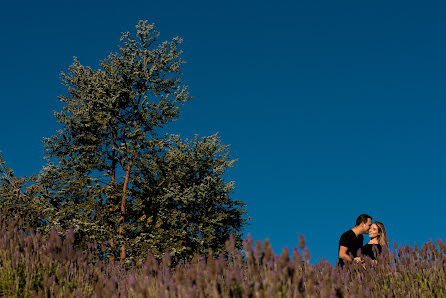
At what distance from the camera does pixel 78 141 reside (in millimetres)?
22188

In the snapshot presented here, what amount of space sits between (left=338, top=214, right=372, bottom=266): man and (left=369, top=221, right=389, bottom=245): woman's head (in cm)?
9

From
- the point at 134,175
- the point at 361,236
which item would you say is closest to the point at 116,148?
the point at 134,175

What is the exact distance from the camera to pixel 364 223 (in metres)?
8.58

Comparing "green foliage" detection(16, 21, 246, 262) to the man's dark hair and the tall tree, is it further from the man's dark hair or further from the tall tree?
the man's dark hair

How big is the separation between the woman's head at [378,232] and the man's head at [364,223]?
90 mm

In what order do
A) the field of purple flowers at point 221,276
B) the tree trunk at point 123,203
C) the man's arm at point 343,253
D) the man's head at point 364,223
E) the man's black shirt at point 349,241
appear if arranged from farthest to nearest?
the tree trunk at point 123,203
the man's head at point 364,223
the man's black shirt at point 349,241
the man's arm at point 343,253
the field of purple flowers at point 221,276

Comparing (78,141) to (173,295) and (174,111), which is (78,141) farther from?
(173,295)

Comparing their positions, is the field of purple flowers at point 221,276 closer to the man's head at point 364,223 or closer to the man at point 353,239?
the man at point 353,239

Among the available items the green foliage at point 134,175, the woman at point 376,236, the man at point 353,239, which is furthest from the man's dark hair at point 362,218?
Answer: the green foliage at point 134,175

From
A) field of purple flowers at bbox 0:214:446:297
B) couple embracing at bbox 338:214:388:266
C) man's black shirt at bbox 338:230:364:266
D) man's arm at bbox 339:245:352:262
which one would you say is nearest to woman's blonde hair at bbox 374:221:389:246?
couple embracing at bbox 338:214:388:266

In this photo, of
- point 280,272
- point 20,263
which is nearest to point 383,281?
point 280,272

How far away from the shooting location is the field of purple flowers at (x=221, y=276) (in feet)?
10.9

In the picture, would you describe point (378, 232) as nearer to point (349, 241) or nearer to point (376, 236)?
point (376, 236)

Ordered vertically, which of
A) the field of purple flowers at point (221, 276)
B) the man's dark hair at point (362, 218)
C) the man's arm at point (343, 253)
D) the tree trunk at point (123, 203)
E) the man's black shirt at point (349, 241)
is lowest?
the field of purple flowers at point (221, 276)
